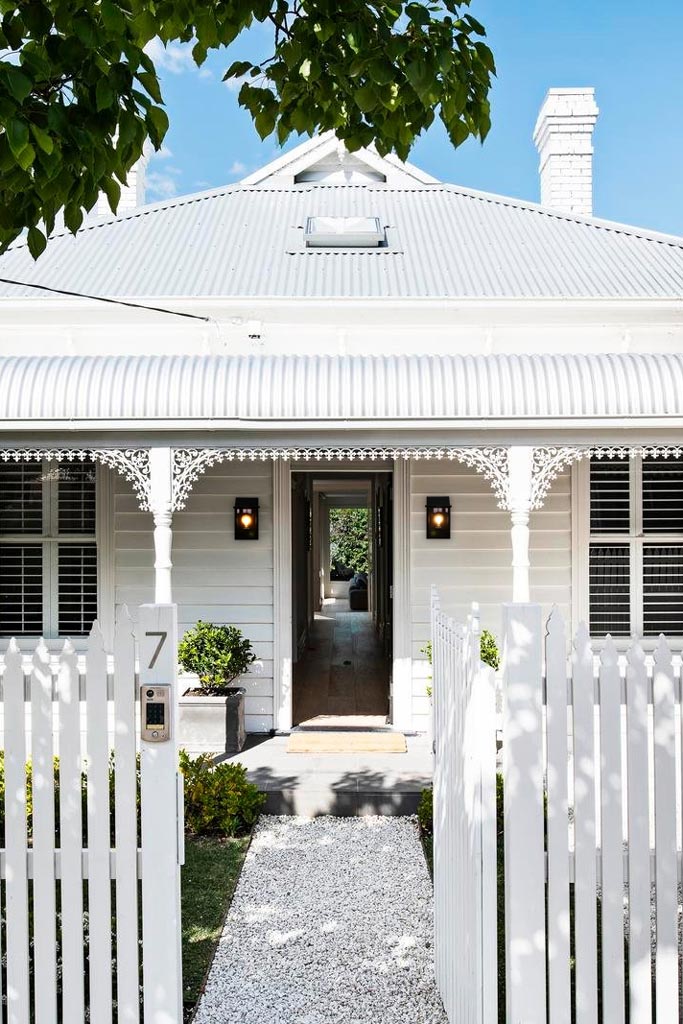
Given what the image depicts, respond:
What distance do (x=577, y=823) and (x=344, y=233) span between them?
25.3 feet

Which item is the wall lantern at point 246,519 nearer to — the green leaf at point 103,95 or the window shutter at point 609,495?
the window shutter at point 609,495

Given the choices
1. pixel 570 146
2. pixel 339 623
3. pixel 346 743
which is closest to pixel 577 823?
pixel 346 743

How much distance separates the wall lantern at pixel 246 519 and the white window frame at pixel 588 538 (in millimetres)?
2960

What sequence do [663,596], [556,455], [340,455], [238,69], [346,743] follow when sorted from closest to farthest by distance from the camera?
[238,69]
[556,455]
[340,455]
[346,743]
[663,596]

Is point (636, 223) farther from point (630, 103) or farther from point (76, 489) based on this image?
point (76, 489)

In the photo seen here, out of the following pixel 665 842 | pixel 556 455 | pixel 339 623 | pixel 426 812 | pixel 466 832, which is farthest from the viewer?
pixel 339 623

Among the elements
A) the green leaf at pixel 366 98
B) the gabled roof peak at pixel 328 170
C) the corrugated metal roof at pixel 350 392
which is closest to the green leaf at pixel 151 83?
the green leaf at pixel 366 98

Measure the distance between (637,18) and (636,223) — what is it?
2.35 metres

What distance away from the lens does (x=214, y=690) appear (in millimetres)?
6738

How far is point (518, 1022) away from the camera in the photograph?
2.22 metres

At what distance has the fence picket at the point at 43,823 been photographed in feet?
8.14

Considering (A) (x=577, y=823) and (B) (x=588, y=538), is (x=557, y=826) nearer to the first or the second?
(A) (x=577, y=823)

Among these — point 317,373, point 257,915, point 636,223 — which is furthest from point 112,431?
point 636,223

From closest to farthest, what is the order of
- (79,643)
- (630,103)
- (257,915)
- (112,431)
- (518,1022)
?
(518,1022) < (257,915) < (112,431) < (79,643) < (630,103)
